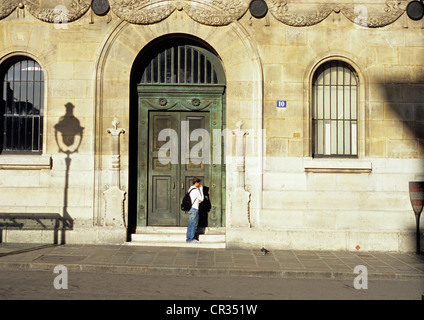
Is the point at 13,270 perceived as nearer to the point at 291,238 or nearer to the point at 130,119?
the point at 130,119

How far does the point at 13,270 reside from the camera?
9.54m

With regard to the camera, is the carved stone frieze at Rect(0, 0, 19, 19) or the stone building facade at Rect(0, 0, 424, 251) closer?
the stone building facade at Rect(0, 0, 424, 251)

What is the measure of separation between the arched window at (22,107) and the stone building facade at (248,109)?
0.42 metres

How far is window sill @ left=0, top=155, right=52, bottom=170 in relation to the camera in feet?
39.0

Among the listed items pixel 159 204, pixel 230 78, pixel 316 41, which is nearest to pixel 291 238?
pixel 159 204

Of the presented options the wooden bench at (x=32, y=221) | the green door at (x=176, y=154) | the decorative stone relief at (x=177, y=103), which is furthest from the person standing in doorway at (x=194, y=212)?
the wooden bench at (x=32, y=221)

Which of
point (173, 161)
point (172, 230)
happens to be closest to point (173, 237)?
point (172, 230)

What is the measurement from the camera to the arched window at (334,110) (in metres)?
12.4

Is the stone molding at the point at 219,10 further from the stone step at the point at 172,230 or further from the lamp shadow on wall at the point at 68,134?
the stone step at the point at 172,230

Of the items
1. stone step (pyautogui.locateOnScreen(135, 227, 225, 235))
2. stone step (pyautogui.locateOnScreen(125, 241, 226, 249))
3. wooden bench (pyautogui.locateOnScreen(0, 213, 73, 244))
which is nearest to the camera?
stone step (pyautogui.locateOnScreen(125, 241, 226, 249))

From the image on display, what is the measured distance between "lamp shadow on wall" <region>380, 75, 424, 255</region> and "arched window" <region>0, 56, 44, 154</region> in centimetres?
919

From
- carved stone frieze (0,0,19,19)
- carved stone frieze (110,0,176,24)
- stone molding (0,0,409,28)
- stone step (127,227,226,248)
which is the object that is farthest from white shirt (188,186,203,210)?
carved stone frieze (0,0,19,19)

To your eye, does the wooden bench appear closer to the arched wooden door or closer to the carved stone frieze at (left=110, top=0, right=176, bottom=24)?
the arched wooden door
